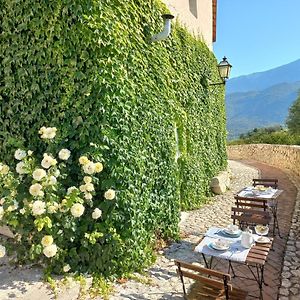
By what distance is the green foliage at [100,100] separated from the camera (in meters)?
4.27

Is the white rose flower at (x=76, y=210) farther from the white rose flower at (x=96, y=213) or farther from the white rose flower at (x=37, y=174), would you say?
the white rose flower at (x=37, y=174)

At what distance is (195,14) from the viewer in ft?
31.2

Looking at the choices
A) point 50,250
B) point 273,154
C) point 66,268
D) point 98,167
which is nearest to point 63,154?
point 98,167

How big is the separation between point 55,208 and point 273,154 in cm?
1713

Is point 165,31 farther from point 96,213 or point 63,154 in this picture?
point 96,213

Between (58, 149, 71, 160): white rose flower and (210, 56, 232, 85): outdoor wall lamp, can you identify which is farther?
(210, 56, 232, 85): outdoor wall lamp

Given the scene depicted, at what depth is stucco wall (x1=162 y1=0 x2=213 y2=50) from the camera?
7826mm

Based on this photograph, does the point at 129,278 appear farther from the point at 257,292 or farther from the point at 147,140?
the point at 147,140

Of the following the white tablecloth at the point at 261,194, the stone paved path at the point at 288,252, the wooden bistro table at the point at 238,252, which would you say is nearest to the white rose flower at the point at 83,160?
the wooden bistro table at the point at 238,252

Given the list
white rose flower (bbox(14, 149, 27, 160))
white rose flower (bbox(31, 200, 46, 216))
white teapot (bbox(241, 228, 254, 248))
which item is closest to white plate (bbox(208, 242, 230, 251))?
white teapot (bbox(241, 228, 254, 248))

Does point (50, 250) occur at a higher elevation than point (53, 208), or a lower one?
lower

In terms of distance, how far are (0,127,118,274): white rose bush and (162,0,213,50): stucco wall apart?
497 cm

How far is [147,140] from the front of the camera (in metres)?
5.14

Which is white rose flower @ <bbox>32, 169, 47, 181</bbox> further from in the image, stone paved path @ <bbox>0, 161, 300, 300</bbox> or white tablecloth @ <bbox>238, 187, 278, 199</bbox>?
white tablecloth @ <bbox>238, 187, 278, 199</bbox>
